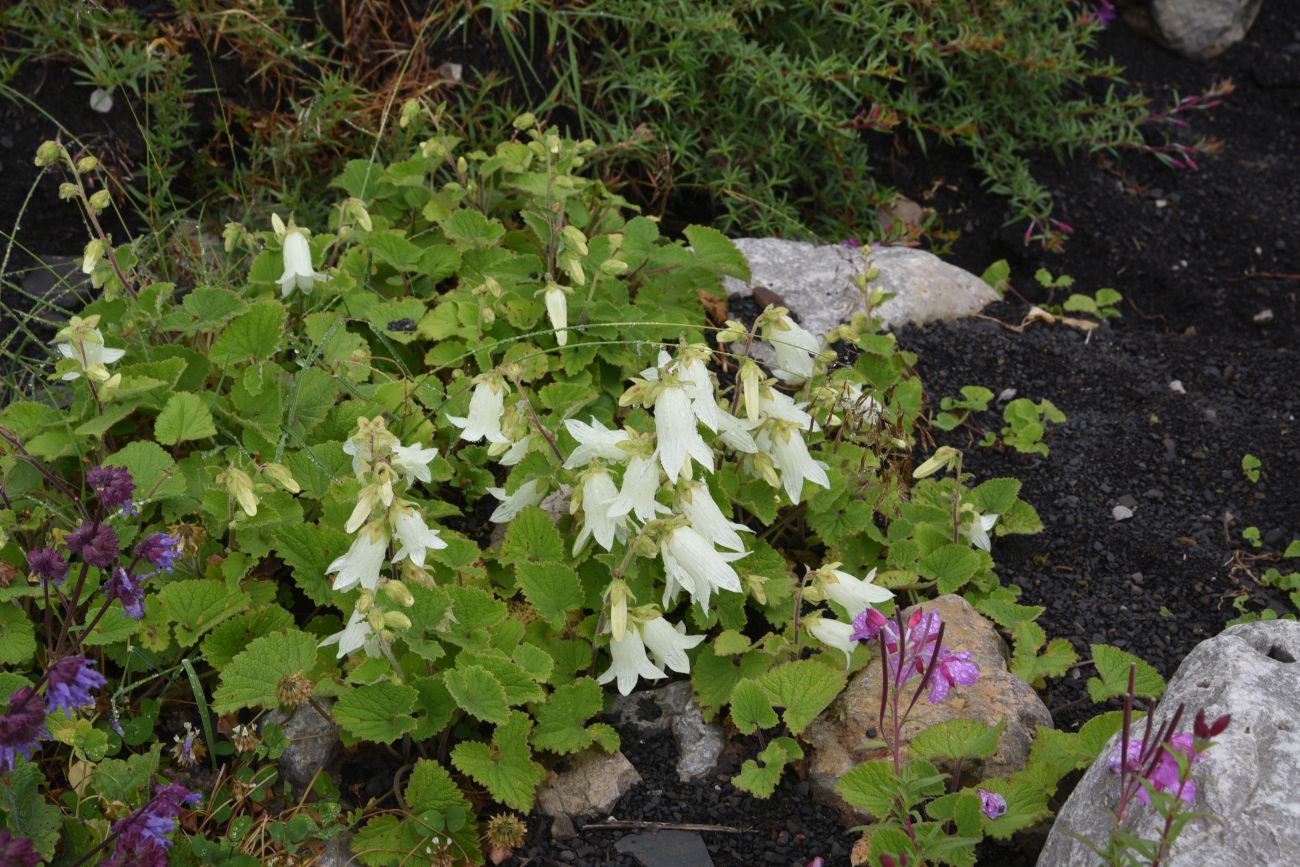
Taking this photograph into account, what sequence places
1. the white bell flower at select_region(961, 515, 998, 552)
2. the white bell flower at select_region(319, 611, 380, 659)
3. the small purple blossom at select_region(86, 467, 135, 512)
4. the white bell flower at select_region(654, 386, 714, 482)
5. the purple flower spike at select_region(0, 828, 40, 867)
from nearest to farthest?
the purple flower spike at select_region(0, 828, 40, 867)
the small purple blossom at select_region(86, 467, 135, 512)
the white bell flower at select_region(654, 386, 714, 482)
the white bell flower at select_region(319, 611, 380, 659)
the white bell flower at select_region(961, 515, 998, 552)

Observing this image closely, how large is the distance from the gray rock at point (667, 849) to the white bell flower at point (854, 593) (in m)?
0.53

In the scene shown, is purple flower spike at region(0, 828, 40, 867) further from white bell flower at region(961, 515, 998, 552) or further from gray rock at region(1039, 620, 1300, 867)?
white bell flower at region(961, 515, 998, 552)

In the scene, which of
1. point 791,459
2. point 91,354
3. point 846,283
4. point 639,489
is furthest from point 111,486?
point 846,283

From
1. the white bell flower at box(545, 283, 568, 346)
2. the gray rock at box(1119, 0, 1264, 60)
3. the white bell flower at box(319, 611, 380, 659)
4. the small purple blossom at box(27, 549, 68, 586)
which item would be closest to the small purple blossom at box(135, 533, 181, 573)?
the small purple blossom at box(27, 549, 68, 586)

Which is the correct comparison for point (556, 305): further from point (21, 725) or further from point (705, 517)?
point (21, 725)

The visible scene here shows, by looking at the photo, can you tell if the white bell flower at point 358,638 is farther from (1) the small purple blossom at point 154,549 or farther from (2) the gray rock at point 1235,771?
(2) the gray rock at point 1235,771

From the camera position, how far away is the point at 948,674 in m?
2.09

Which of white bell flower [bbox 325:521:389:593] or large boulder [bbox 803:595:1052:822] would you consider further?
large boulder [bbox 803:595:1052:822]

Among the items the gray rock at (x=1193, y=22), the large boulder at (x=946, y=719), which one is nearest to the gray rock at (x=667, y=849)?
the large boulder at (x=946, y=719)

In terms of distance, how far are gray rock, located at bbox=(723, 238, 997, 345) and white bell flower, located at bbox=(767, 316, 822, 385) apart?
91 cm

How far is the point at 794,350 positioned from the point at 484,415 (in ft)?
2.30

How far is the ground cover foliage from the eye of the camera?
222 centimetres

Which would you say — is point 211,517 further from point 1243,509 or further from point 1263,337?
point 1263,337

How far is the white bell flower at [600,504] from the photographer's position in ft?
7.76
